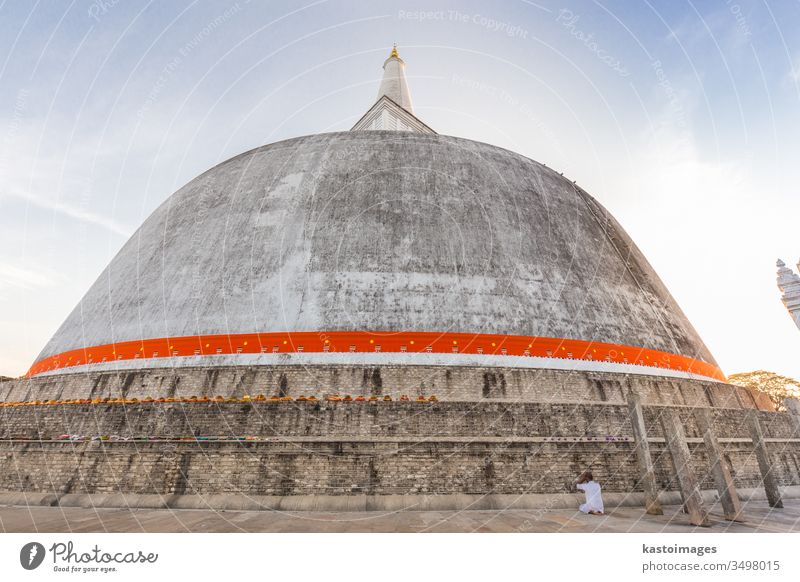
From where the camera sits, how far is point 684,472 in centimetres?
A: 547

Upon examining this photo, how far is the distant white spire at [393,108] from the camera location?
945 inches

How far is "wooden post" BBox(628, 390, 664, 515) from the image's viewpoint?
5949 mm

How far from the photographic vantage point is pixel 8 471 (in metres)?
7.34

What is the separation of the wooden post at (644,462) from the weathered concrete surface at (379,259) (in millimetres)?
4058

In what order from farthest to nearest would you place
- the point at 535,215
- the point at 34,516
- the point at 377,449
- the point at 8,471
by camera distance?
the point at 535,215 → the point at 8,471 → the point at 377,449 → the point at 34,516

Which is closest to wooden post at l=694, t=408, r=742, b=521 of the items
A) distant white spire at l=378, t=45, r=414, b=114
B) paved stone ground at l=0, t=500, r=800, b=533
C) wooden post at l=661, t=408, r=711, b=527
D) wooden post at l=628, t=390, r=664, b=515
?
paved stone ground at l=0, t=500, r=800, b=533

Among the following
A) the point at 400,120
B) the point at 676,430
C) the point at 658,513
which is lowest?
the point at 658,513

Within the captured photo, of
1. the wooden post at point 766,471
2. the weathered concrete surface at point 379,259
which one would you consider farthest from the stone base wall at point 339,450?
the weathered concrete surface at point 379,259

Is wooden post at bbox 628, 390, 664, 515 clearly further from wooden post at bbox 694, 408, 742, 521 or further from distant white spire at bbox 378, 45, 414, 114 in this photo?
distant white spire at bbox 378, 45, 414, 114

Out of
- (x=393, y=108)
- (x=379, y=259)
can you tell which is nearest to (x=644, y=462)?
(x=379, y=259)

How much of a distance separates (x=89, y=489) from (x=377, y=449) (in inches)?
201
